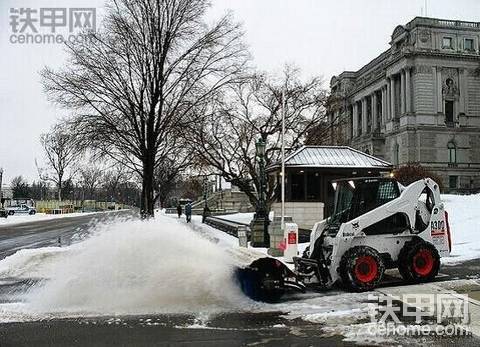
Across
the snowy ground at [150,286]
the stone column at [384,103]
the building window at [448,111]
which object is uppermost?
the stone column at [384,103]

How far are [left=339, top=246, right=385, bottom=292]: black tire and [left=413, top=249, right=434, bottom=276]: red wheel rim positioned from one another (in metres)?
0.98

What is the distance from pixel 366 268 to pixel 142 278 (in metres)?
4.35

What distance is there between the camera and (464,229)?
72.8 feet

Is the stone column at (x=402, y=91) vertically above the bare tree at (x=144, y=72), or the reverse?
the stone column at (x=402, y=91)

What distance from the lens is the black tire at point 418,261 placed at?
427 inches

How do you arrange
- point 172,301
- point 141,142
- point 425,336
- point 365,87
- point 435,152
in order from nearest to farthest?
1. point 425,336
2. point 172,301
3. point 141,142
4. point 435,152
5. point 365,87

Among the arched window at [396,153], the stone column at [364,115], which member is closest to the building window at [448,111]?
the arched window at [396,153]

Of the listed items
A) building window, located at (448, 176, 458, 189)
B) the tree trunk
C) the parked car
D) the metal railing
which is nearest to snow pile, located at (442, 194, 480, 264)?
the metal railing

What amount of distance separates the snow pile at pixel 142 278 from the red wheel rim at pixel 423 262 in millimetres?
3854

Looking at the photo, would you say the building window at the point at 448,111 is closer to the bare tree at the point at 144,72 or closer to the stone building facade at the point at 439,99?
the stone building facade at the point at 439,99

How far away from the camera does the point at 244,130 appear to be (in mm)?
37438

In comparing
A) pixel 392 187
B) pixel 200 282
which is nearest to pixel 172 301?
pixel 200 282

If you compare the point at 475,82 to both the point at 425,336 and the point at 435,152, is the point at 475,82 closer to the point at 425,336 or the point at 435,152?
the point at 435,152

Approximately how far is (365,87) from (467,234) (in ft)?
263
